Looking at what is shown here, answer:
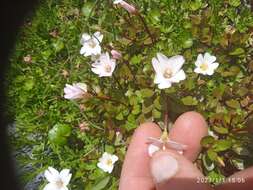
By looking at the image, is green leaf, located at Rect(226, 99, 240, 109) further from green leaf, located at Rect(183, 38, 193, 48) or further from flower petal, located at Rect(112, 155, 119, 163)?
flower petal, located at Rect(112, 155, 119, 163)

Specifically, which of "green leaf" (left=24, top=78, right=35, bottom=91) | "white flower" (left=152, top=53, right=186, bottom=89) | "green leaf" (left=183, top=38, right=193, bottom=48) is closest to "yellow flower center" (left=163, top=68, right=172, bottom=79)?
"white flower" (left=152, top=53, right=186, bottom=89)

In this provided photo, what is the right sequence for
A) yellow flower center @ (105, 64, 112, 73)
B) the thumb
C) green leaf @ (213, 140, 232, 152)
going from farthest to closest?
1. yellow flower center @ (105, 64, 112, 73)
2. green leaf @ (213, 140, 232, 152)
3. the thumb

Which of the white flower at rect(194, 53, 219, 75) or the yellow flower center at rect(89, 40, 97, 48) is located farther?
the yellow flower center at rect(89, 40, 97, 48)

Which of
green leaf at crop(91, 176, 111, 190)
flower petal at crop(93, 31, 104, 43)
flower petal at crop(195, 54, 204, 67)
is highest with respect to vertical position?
flower petal at crop(93, 31, 104, 43)

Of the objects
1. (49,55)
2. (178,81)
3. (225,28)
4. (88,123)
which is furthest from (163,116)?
(49,55)

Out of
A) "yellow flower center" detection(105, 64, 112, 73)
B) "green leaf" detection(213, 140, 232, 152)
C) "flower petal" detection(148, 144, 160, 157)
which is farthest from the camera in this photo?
"yellow flower center" detection(105, 64, 112, 73)

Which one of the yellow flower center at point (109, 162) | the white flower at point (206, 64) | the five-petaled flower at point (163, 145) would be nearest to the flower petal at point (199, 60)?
the white flower at point (206, 64)

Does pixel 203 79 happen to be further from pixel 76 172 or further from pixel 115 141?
pixel 76 172
